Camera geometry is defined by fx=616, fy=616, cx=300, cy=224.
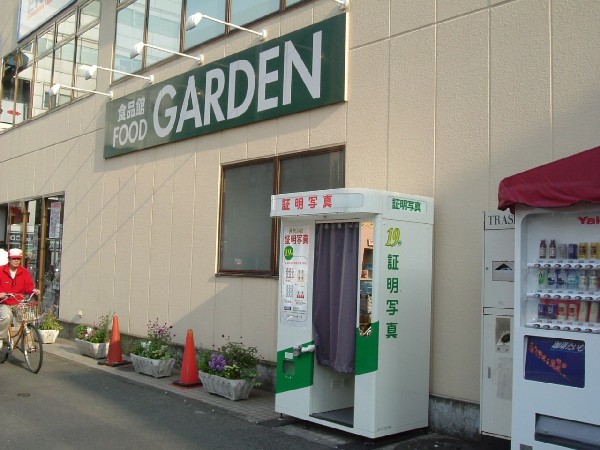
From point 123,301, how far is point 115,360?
1.59 metres

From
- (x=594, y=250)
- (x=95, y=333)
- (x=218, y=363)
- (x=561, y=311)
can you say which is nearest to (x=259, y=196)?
(x=218, y=363)

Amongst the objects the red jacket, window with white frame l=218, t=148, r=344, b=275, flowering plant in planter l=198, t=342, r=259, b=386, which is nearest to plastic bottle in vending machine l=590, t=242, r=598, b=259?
window with white frame l=218, t=148, r=344, b=275

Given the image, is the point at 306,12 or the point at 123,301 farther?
the point at 123,301

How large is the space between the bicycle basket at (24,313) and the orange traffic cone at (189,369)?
279 cm

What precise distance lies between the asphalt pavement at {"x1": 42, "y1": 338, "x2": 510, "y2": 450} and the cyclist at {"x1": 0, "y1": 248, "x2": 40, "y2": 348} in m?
1.82

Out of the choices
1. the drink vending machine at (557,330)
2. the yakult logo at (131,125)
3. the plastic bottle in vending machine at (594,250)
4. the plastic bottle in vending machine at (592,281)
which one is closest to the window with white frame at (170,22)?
the yakult logo at (131,125)

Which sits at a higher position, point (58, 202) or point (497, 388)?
point (58, 202)

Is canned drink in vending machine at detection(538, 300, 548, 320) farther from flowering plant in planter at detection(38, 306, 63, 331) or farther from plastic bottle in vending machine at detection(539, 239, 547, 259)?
flowering plant in planter at detection(38, 306, 63, 331)

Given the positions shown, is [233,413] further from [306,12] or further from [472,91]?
[306,12]

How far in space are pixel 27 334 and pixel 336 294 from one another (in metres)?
5.95

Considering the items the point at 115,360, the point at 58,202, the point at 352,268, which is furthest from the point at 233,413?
the point at 58,202

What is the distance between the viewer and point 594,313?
4613 mm

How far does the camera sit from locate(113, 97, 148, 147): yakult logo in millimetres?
11840

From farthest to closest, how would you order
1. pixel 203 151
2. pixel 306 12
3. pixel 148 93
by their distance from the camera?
1. pixel 148 93
2. pixel 203 151
3. pixel 306 12
